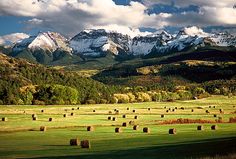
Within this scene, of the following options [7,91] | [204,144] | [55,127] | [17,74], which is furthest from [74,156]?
[17,74]

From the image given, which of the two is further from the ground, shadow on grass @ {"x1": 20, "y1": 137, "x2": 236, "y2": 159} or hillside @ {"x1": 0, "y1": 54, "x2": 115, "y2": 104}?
hillside @ {"x1": 0, "y1": 54, "x2": 115, "y2": 104}

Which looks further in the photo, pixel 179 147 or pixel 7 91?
pixel 7 91

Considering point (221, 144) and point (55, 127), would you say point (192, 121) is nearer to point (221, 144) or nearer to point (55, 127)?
point (55, 127)

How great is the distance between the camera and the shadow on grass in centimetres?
2975

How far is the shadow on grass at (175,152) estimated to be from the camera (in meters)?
29.8

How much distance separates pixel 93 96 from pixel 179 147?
141 m

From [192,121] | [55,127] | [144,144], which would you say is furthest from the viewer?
[192,121]

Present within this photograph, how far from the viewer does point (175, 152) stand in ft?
103

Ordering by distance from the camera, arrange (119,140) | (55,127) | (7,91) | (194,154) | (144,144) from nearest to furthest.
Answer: (194,154)
(144,144)
(119,140)
(55,127)
(7,91)

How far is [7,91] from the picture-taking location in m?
145

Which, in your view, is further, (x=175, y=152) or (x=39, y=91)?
(x=39, y=91)

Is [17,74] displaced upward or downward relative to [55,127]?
upward

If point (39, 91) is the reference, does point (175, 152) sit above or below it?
below

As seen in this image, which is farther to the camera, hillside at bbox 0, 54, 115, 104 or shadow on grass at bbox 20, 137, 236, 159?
hillside at bbox 0, 54, 115, 104
